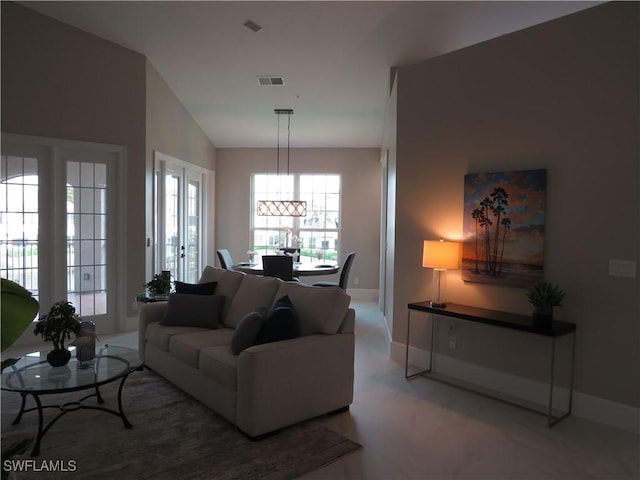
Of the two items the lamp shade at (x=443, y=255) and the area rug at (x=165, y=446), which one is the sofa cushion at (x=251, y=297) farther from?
the lamp shade at (x=443, y=255)

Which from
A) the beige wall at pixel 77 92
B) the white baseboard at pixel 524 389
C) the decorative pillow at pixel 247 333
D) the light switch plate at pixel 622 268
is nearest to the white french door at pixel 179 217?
the beige wall at pixel 77 92

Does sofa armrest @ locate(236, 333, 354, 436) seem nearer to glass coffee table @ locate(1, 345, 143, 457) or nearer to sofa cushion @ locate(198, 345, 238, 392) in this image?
sofa cushion @ locate(198, 345, 238, 392)

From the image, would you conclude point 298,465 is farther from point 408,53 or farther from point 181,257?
point 181,257

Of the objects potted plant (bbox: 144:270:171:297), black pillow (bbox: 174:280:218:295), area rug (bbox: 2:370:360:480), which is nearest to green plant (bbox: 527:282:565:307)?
area rug (bbox: 2:370:360:480)

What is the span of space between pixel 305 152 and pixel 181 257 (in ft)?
9.90

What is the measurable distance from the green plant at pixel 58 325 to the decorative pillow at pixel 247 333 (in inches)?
41.2

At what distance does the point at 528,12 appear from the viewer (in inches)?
169

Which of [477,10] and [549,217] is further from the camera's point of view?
[477,10]

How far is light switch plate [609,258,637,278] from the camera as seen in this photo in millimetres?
3123

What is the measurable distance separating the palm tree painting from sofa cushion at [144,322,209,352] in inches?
97.5

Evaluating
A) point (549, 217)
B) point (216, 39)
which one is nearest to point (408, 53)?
point (216, 39)

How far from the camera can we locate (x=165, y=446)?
279 centimetres

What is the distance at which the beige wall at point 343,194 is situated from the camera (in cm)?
829

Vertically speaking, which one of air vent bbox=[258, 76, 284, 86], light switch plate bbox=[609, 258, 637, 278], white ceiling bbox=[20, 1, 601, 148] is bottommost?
light switch plate bbox=[609, 258, 637, 278]
